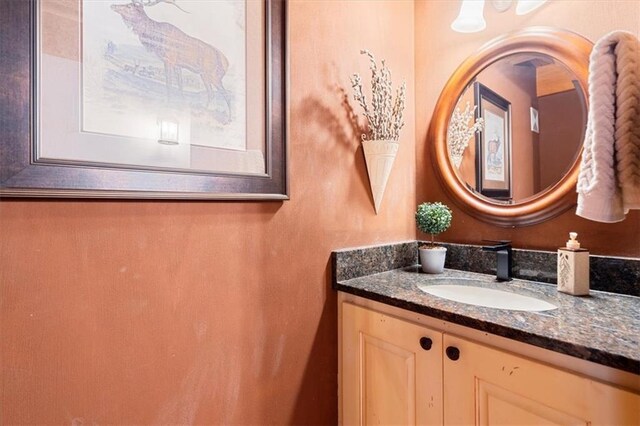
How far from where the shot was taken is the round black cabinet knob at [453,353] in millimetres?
834

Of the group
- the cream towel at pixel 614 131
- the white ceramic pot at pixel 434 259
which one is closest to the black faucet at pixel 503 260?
the white ceramic pot at pixel 434 259

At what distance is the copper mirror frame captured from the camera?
1.11 metres

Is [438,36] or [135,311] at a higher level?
[438,36]

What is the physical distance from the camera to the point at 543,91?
118cm

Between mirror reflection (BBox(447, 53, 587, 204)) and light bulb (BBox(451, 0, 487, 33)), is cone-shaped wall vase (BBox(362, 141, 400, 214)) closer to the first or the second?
mirror reflection (BBox(447, 53, 587, 204))

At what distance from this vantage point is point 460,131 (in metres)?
1.39

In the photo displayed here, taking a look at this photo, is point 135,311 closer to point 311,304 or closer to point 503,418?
point 311,304

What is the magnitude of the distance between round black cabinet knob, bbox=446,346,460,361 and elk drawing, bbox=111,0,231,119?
86 cm

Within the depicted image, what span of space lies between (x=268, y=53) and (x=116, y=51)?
16.1 inches

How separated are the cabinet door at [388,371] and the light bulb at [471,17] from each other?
112cm

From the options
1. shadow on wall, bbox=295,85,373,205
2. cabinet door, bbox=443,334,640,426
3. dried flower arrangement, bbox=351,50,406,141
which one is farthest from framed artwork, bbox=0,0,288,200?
cabinet door, bbox=443,334,640,426

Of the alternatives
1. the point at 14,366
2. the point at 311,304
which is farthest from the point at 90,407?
the point at 311,304

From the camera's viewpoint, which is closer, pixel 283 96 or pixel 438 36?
pixel 283 96

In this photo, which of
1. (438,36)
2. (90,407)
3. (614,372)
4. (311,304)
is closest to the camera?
(614,372)
